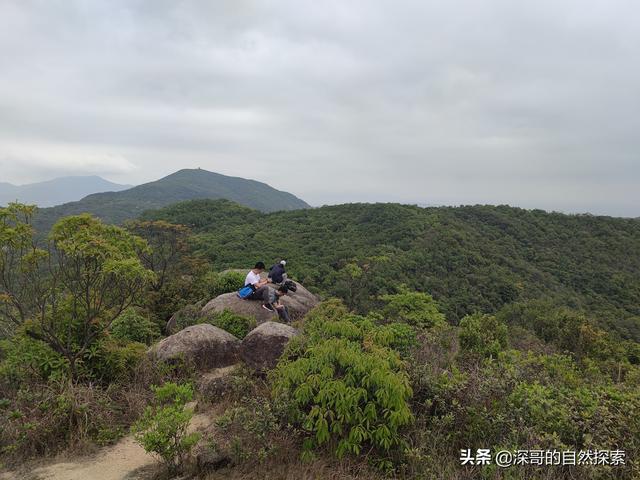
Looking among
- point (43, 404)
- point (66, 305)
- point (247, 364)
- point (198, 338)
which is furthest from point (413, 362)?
point (66, 305)

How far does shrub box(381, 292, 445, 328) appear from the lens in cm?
1228

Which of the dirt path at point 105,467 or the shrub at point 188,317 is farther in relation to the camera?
the shrub at point 188,317

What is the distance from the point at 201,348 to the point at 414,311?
8.18 metres

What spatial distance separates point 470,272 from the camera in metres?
31.9

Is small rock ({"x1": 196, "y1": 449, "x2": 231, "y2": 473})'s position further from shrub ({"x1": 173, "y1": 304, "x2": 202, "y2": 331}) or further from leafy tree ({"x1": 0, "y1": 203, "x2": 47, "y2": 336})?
shrub ({"x1": 173, "y1": 304, "x2": 202, "y2": 331})

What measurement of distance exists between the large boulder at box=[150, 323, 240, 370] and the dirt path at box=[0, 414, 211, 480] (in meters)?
2.04

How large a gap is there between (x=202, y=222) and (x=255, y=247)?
18.7 m

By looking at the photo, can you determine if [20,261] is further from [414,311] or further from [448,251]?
[448,251]

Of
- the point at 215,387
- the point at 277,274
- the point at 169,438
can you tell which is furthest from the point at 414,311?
the point at 169,438

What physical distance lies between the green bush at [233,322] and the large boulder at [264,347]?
1.96 meters

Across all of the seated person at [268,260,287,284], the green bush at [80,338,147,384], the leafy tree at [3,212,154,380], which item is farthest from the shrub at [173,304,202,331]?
the leafy tree at [3,212,154,380]

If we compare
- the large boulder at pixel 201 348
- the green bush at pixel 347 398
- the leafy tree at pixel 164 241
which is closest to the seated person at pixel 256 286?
the large boulder at pixel 201 348

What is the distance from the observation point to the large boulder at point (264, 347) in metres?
6.40

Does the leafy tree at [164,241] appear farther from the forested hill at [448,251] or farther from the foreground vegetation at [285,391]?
the forested hill at [448,251]
